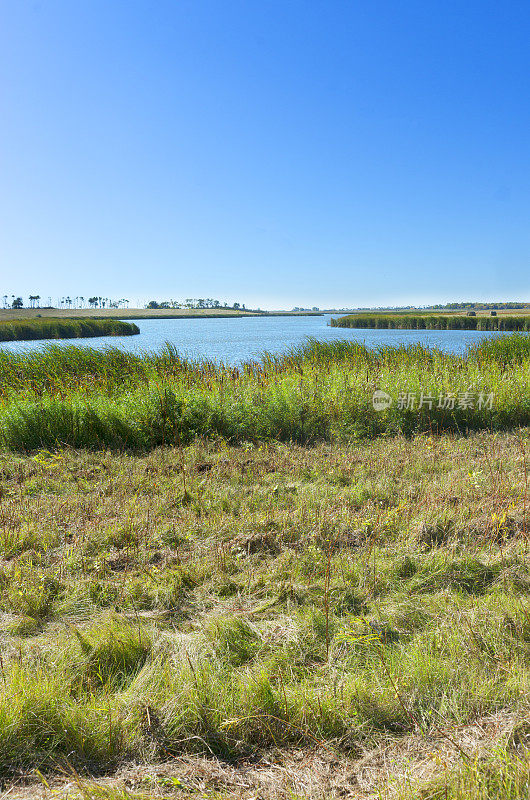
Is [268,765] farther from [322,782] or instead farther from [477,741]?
[477,741]

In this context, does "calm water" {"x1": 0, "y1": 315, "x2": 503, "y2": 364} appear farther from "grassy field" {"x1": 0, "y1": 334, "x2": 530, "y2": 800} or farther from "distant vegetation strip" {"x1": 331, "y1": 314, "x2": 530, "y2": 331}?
"grassy field" {"x1": 0, "y1": 334, "x2": 530, "y2": 800}

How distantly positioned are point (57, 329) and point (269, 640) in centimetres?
5077

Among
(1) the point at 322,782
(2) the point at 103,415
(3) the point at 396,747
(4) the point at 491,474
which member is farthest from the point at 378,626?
(2) the point at 103,415

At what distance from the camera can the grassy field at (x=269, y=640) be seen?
1.98m

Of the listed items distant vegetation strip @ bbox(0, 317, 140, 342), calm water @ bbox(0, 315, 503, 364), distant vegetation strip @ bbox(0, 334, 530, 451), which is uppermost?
distant vegetation strip @ bbox(0, 317, 140, 342)

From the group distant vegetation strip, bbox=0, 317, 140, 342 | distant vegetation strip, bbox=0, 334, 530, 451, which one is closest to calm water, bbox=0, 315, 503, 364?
distant vegetation strip, bbox=0, 317, 140, 342

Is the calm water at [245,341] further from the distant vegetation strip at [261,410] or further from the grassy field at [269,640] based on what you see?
the grassy field at [269,640]

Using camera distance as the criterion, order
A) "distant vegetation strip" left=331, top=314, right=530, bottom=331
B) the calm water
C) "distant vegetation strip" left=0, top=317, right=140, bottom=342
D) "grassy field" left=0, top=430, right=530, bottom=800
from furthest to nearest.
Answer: "distant vegetation strip" left=331, top=314, right=530, bottom=331
"distant vegetation strip" left=0, top=317, right=140, bottom=342
the calm water
"grassy field" left=0, top=430, right=530, bottom=800

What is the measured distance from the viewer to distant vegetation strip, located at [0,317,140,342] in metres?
43.8

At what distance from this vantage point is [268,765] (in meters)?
2.05

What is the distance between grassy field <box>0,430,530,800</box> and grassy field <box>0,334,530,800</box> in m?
0.01

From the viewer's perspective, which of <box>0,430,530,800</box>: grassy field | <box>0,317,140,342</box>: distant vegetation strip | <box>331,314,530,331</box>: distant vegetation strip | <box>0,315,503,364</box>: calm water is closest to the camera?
<box>0,430,530,800</box>: grassy field

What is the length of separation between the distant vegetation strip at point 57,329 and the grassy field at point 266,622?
4280 centimetres

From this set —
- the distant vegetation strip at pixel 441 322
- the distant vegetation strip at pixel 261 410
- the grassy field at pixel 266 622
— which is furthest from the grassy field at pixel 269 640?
the distant vegetation strip at pixel 441 322
